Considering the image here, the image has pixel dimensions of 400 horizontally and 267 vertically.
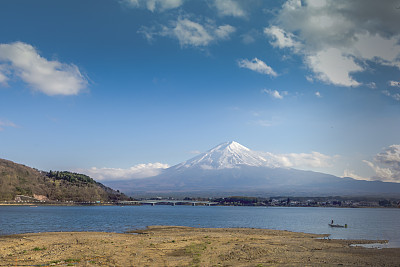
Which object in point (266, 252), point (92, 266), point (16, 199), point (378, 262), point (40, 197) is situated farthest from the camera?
point (40, 197)

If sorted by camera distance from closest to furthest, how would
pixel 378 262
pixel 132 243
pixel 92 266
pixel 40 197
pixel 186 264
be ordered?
pixel 92 266, pixel 186 264, pixel 378 262, pixel 132 243, pixel 40 197

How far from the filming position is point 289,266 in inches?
1100

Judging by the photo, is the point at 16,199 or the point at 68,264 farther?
the point at 16,199

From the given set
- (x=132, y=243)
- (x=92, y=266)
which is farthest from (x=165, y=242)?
(x=92, y=266)

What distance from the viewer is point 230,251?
117ft

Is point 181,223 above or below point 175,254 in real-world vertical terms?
below

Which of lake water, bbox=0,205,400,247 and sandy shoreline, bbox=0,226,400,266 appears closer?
sandy shoreline, bbox=0,226,400,266

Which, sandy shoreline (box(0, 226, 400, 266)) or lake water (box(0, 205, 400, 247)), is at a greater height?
sandy shoreline (box(0, 226, 400, 266))

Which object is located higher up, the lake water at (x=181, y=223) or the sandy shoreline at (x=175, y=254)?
the sandy shoreline at (x=175, y=254)

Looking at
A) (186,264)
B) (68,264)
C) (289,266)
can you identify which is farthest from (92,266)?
(289,266)

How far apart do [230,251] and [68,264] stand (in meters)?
16.5

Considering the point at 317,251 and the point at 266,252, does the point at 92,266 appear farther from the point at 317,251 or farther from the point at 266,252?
the point at 317,251

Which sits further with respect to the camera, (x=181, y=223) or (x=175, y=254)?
(x=181, y=223)

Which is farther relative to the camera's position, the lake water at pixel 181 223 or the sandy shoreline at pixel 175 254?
the lake water at pixel 181 223
